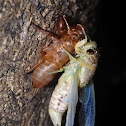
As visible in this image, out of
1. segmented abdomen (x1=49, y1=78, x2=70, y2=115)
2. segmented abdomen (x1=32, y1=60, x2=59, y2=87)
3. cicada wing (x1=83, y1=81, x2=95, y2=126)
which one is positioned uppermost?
segmented abdomen (x1=32, y1=60, x2=59, y2=87)

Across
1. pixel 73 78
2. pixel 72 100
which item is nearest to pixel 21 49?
pixel 73 78

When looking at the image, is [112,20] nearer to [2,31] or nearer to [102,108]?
[102,108]

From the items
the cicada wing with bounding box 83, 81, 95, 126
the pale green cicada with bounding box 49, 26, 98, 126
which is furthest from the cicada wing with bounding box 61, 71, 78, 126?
the cicada wing with bounding box 83, 81, 95, 126

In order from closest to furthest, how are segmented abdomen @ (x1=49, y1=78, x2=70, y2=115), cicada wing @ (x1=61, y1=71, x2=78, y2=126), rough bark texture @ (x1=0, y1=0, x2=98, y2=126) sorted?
rough bark texture @ (x1=0, y1=0, x2=98, y2=126)
cicada wing @ (x1=61, y1=71, x2=78, y2=126)
segmented abdomen @ (x1=49, y1=78, x2=70, y2=115)

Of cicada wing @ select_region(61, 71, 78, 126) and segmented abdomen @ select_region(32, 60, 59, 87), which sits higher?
segmented abdomen @ select_region(32, 60, 59, 87)

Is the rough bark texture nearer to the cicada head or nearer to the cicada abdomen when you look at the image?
the cicada abdomen

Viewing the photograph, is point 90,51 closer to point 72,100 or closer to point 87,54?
point 87,54
